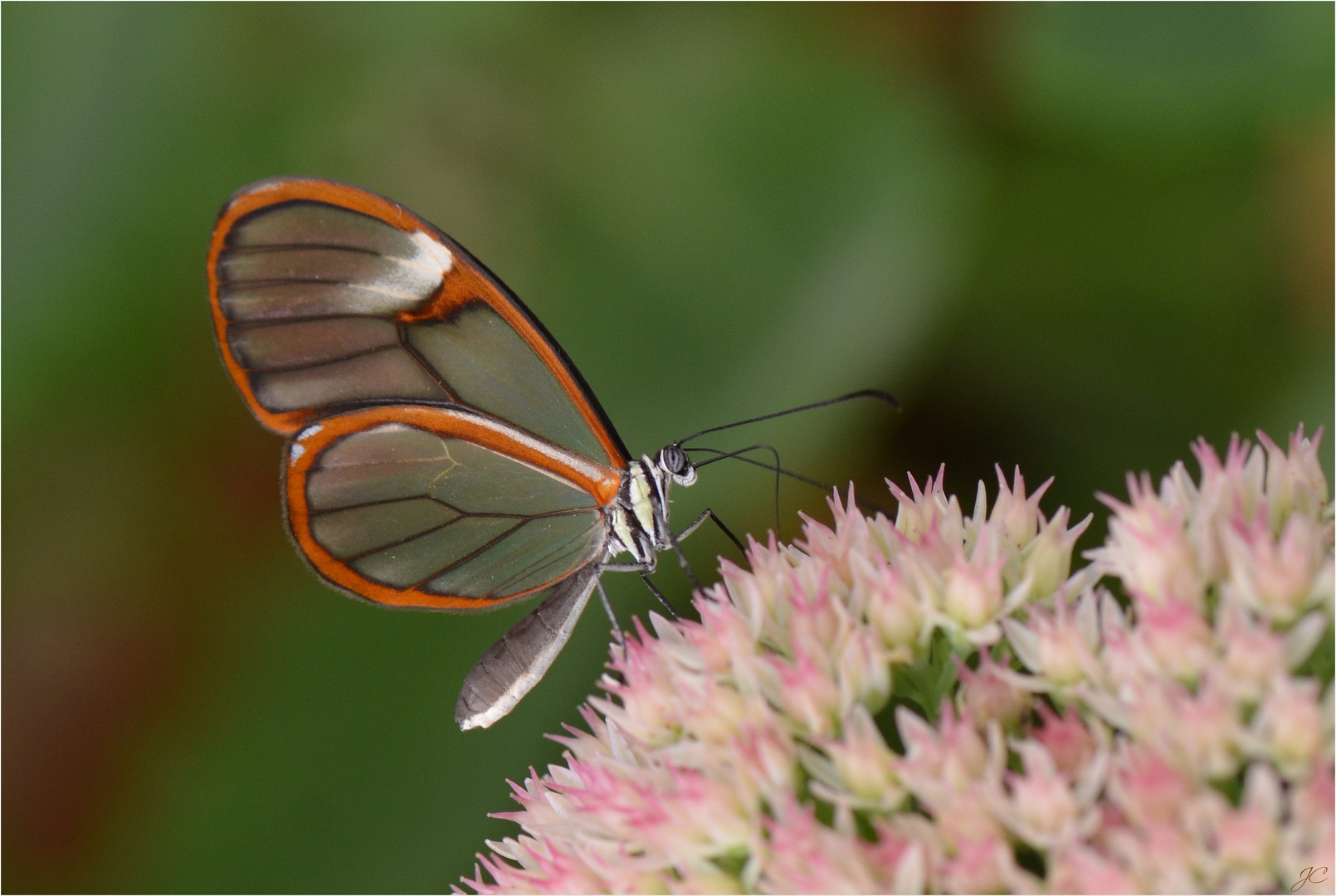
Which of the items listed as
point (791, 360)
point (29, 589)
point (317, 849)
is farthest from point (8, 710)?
point (791, 360)

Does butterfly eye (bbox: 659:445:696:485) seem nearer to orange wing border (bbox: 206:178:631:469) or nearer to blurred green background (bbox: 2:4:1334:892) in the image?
orange wing border (bbox: 206:178:631:469)

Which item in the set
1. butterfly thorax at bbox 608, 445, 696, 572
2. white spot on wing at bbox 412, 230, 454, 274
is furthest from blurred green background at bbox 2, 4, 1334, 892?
white spot on wing at bbox 412, 230, 454, 274

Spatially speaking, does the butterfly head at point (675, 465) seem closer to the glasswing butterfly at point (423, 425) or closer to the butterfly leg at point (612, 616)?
the glasswing butterfly at point (423, 425)

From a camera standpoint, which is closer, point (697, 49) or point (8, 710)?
point (8, 710)

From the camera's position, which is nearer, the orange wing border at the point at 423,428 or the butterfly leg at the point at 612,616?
the butterfly leg at the point at 612,616

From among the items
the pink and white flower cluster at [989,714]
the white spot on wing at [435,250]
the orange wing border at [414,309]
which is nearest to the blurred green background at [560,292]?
the orange wing border at [414,309]

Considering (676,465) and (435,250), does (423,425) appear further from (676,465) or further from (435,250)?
(676,465)

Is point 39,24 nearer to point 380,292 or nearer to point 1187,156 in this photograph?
point 380,292
